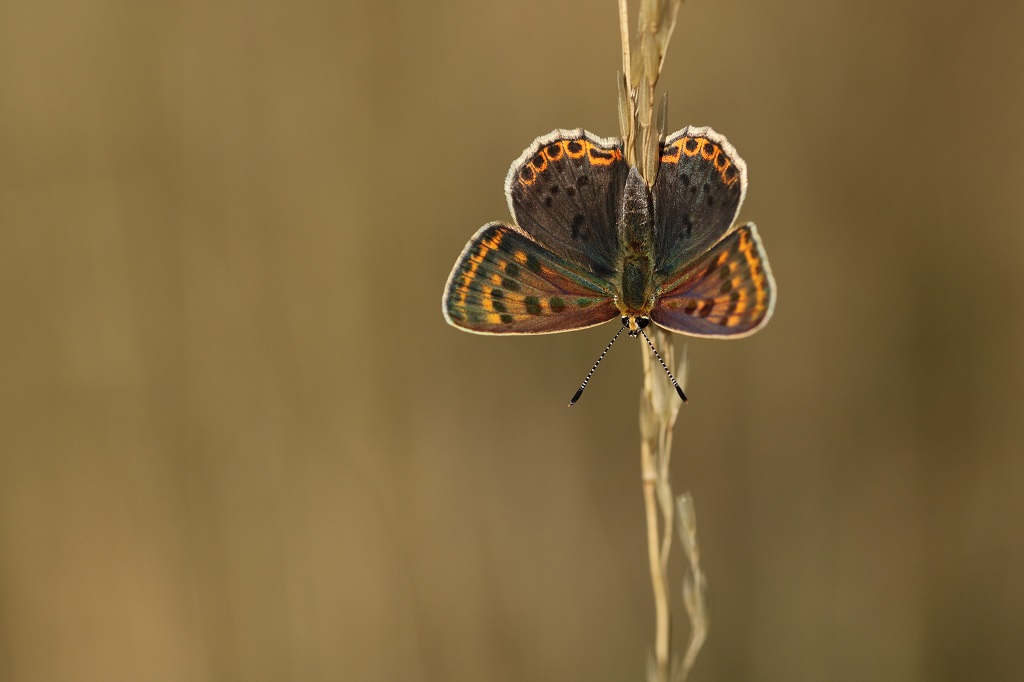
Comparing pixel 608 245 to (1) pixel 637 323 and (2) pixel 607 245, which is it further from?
(1) pixel 637 323

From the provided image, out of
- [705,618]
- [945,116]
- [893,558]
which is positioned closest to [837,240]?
[945,116]

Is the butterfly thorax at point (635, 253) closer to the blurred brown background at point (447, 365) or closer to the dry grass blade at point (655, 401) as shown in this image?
the dry grass blade at point (655, 401)

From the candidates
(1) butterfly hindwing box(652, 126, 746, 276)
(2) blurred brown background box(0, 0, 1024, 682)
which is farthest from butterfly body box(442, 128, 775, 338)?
(2) blurred brown background box(0, 0, 1024, 682)

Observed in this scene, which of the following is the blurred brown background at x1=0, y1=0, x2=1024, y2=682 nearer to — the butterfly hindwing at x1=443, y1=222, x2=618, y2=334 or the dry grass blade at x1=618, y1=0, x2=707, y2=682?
the butterfly hindwing at x1=443, y1=222, x2=618, y2=334

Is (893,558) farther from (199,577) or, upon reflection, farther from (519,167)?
(199,577)

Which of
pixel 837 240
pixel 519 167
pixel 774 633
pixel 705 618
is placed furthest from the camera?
pixel 837 240

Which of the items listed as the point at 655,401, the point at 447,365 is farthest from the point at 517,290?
the point at 447,365

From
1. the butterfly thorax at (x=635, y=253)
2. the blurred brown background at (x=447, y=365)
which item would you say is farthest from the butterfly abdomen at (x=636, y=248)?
the blurred brown background at (x=447, y=365)
